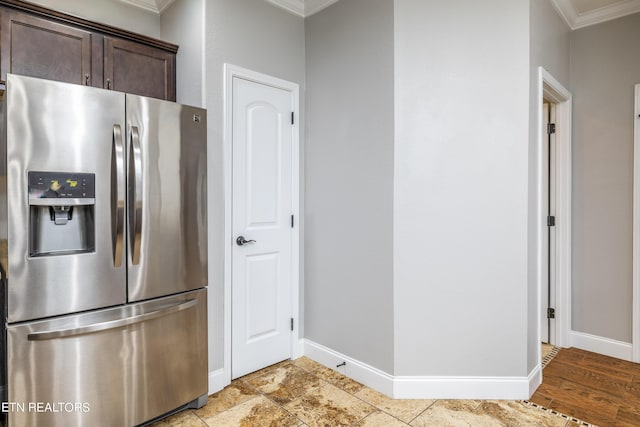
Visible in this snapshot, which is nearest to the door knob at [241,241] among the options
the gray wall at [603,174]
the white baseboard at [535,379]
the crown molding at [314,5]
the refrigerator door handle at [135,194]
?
the refrigerator door handle at [135,194]

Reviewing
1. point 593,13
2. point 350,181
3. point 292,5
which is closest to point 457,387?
point 350,181

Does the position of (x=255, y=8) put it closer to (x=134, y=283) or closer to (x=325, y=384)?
(x=134, y=283)

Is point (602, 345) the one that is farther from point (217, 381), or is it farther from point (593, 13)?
point (217, 381)

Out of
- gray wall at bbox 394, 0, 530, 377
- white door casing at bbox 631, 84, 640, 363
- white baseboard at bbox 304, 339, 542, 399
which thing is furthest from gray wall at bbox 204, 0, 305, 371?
white door casing at bbox 631, 84, 640, 363

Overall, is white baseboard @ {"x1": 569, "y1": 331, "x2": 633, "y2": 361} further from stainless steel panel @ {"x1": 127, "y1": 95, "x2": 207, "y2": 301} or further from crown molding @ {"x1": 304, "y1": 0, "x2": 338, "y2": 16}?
crown molding @ {"x1": 304, "y1": 0, "x2": 338, "y2": 16}

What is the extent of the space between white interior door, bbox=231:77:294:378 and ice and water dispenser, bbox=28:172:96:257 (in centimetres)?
95

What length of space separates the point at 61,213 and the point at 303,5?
2.30 m

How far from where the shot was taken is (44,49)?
85.7 inches

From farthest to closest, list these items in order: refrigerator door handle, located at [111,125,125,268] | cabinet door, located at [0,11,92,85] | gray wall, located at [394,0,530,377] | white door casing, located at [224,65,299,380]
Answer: white door casing, located at [224,65,299,380]
gray wall, located at [394,0,530,377]
cabinet door, located at [0,11,92,85]
refrigerator door handle, located at [111,125,125,268]

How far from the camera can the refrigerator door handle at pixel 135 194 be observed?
188cm

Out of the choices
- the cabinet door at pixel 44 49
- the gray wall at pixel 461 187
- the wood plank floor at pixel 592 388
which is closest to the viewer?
the cabinet door at pixel 44 49

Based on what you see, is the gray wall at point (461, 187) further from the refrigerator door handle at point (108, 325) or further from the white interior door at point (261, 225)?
the refrigerator door handle at point (108, 325)

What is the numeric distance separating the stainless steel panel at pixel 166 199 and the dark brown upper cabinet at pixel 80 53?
2.21 feet

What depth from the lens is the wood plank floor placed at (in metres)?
2.21
